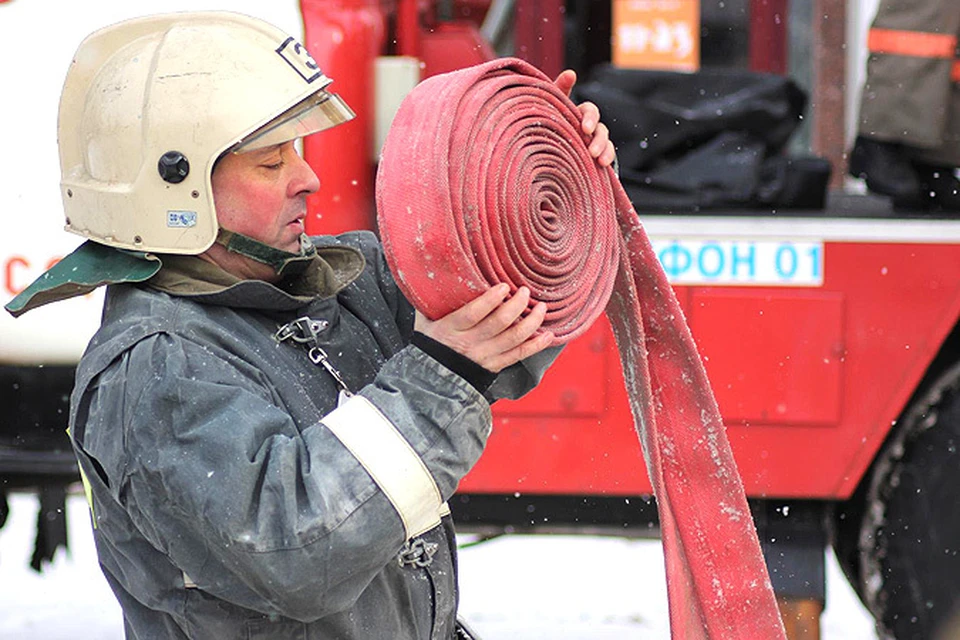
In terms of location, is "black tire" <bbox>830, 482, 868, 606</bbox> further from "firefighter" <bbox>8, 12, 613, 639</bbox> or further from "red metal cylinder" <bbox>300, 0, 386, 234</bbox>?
"firefighter" <bbox>8, 12, 613, 639</bbox>

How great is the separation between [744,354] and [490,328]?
181cm

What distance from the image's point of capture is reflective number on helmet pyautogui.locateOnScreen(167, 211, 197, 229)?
1728 mm

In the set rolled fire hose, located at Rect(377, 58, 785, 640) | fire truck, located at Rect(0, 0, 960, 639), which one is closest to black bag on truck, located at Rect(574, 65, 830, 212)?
fire truck, located at Rect(0, 0, 960, 639)

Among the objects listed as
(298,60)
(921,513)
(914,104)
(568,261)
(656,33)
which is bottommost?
(921,513)

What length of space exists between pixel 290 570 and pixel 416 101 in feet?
1.99

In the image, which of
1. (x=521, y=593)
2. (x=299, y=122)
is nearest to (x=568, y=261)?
(x=299, y=122)

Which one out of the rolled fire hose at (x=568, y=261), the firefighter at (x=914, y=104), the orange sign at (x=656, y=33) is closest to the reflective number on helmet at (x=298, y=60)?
the rolled fire hose at (x=568, y=261)

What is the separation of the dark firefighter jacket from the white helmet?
0.09 metres

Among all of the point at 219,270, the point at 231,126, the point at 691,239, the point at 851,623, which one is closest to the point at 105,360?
the point at 219,270

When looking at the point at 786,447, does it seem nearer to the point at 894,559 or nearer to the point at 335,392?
the point at 894,559

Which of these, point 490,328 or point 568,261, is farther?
point 568,261

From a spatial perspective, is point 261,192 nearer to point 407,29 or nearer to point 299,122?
point 299,122

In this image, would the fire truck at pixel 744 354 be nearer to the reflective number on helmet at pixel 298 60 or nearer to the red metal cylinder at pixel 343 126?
the red metal cylinder at pixel 343 126

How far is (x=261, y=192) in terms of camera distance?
1.79 m
